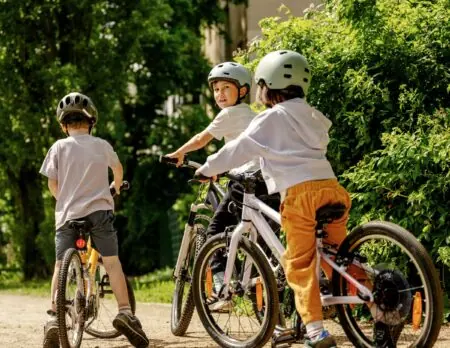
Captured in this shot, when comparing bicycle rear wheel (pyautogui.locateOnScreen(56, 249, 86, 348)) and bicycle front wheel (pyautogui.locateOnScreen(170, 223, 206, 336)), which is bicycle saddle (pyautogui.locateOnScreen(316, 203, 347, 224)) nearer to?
bicycle rear wheel (pyautogui.locateOnScreen(56, 249, 86, 348))

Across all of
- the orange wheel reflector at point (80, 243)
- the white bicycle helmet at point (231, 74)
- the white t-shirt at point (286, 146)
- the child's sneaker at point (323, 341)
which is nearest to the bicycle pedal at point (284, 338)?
the child's sneaker at point (323, 341)

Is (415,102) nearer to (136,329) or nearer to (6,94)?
(136,329)

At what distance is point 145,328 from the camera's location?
9453 millimetres

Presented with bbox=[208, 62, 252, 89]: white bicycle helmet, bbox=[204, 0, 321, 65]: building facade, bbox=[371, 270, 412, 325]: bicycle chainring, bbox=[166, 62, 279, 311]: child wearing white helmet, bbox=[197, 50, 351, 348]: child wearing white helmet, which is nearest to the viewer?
bbox=[371, 270, 412, 325]: bicycle chainring

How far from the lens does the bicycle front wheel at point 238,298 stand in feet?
22.7

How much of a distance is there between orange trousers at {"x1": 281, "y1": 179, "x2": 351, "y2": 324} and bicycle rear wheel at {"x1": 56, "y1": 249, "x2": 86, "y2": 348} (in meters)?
1.61

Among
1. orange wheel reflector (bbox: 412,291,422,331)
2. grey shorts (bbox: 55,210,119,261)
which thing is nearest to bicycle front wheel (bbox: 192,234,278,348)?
grey shorts (bbox: 55,210,119,261)

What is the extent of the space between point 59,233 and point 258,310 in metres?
1.52

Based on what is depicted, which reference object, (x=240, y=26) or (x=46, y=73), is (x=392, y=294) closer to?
(x=46, y=73)

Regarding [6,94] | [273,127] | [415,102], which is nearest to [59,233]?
[273,127]

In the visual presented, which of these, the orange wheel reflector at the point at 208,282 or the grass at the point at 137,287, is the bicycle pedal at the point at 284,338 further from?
the grass at the point at 137,287

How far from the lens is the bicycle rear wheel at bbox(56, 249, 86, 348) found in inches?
288

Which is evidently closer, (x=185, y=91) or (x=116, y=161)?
(x=116, y=161)

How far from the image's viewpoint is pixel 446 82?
9.33m
